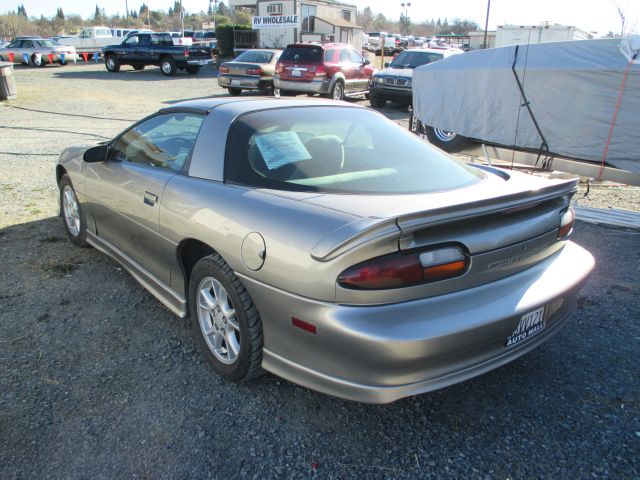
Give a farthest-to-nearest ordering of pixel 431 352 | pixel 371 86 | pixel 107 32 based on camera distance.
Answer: pixel 107 32 → pixel 371 86 → pixel 431 352

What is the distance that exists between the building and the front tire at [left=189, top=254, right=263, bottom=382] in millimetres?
31688

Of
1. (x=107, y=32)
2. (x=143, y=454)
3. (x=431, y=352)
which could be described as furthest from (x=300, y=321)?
(x=107, y=32)

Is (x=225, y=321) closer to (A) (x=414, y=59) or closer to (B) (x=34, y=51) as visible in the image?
(A) (x=414, y=59)

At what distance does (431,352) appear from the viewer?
7.13 ft

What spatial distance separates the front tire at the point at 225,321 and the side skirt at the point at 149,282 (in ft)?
0.53

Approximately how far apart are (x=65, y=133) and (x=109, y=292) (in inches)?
339

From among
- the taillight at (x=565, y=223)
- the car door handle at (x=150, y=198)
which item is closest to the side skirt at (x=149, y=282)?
the car door handle at (x=150, y=198)

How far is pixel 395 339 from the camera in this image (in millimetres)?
2102

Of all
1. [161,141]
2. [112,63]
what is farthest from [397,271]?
[112,63]

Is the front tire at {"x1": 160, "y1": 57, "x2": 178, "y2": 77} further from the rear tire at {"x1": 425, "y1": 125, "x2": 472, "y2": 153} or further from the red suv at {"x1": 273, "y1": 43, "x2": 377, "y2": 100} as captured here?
the rear tire at {"x1": 425, "y1": 125, "x2": 472, "y2": 153}

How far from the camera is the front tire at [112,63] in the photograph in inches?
1047

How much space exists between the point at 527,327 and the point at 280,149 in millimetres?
1582

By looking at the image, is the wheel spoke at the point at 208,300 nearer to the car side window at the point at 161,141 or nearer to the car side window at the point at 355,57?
the car side window at the point at 161,141

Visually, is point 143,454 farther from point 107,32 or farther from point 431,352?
point 107,32
